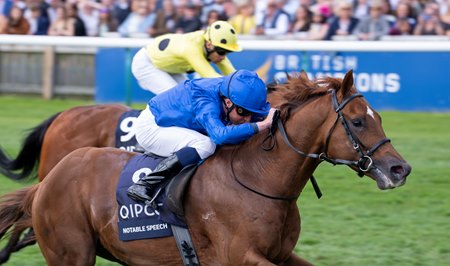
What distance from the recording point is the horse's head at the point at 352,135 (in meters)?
4.54

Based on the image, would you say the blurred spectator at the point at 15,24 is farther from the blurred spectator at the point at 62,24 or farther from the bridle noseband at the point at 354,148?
the bridle noseband at the point at 354,148

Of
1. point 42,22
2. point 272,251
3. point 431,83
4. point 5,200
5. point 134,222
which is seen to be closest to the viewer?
point 272,251

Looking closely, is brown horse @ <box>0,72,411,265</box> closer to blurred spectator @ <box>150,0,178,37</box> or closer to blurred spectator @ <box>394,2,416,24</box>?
blurred spectator @ <box>394,2,416,24</box>

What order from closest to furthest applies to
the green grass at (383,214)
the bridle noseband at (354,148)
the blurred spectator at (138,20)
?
the bridle noseband at (354,148) → the green grass at (383,214) → the blurred spectator at (138,20)

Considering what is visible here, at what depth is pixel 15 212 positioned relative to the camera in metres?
5.65

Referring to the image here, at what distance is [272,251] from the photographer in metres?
4.84

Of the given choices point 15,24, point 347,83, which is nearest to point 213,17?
point 15,24

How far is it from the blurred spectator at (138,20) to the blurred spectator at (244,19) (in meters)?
1.36

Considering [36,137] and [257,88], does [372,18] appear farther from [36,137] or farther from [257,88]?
[257,88]

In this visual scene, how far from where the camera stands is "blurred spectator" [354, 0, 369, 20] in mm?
13312

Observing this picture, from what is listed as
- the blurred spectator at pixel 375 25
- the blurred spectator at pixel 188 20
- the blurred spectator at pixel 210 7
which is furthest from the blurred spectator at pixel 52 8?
the blurred spectator at pixel 375 25

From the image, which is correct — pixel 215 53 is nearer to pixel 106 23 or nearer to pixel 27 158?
pixel 27 158

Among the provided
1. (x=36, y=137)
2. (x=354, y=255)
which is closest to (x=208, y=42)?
(x=36, y=137)

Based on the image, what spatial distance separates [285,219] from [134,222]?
0.86 m
